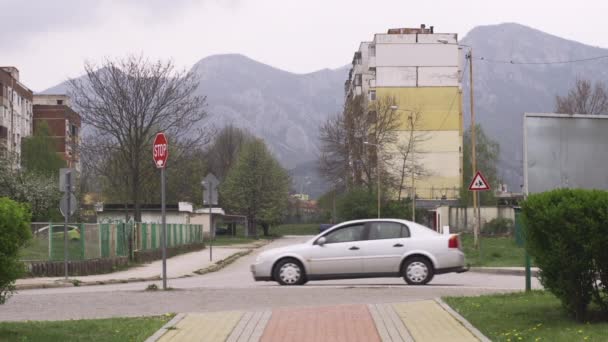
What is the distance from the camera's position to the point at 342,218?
7081 cm

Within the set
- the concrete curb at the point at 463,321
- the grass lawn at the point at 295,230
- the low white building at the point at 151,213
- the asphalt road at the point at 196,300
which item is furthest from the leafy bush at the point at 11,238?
the grass lawn at the point at 295,230

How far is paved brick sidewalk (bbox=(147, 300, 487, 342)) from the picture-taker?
1056 cm

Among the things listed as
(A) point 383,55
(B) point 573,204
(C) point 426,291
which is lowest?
(C) point 426,291

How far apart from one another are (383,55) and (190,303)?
262 feet

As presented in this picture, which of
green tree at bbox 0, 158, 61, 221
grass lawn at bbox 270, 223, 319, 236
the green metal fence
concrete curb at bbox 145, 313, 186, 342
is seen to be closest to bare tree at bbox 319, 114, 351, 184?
green tree at bbox 0, 158, 61, 221

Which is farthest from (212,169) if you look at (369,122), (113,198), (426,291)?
(426,291)

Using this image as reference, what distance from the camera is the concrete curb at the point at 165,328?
34.4ft

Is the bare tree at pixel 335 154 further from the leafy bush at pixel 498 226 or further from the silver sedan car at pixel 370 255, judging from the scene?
the silver sedan car at pixel 370 255

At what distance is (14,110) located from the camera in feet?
295

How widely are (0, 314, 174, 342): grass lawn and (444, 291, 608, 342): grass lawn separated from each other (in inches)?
157

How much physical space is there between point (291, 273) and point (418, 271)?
8.94ft

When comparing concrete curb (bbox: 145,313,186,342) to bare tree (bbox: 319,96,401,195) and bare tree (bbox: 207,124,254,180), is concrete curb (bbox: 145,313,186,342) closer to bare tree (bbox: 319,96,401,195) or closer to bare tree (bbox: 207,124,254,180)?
bare tree (bbox: 319,96,401,195)

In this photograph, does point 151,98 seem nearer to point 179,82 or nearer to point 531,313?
point 179,82

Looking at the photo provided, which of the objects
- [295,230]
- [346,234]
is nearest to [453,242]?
[346,234]
